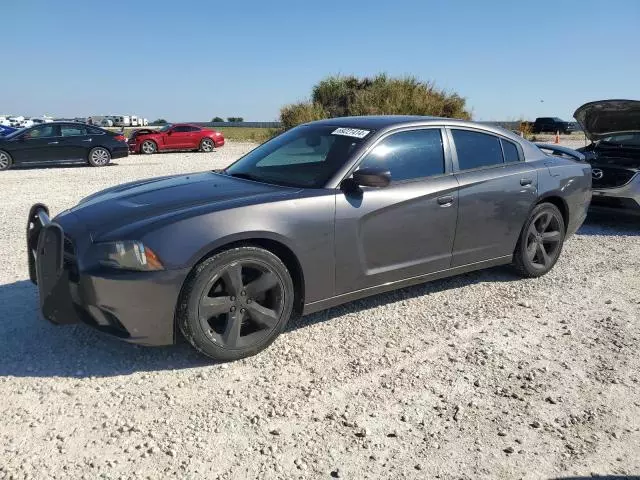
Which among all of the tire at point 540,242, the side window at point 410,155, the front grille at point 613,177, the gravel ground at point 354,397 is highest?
the side window at point 410,155

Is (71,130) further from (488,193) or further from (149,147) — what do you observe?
(488,193)

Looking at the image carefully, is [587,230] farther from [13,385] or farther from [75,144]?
[75,144]

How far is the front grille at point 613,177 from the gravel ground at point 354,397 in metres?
3.26

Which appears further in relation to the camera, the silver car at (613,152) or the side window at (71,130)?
the side window at (71,130)

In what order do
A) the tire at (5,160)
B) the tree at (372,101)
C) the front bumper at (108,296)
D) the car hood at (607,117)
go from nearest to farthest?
the front bumper at (108,296) → the car hood at (607,117) → the tire at (5,160) → the tree at (372,101)

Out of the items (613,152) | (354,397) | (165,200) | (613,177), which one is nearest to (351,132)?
(165,200)

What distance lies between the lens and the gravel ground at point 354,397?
8.07ft

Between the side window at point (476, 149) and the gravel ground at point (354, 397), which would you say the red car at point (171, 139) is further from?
the side window at point (476, 149)

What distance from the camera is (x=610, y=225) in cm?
784

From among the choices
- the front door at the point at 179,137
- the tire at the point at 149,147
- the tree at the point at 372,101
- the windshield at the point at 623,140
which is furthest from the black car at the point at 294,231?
the front door at the point at 179,137

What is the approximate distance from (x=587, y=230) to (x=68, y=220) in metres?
6.68

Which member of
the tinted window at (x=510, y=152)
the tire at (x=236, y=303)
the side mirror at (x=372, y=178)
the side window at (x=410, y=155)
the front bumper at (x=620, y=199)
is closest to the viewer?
the tire at (x=236, y=303)

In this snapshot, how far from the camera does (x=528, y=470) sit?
2424mm

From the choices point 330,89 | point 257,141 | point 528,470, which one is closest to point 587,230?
point 528,470
